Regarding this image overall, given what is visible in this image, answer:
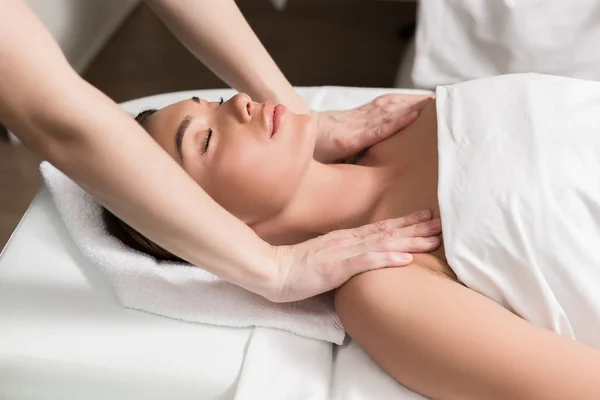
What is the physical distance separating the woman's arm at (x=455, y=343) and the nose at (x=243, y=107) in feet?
1.06

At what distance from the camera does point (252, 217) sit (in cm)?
104

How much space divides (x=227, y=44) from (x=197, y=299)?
0.50 metres

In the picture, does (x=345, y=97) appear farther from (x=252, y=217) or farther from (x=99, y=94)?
(x=99, y=94)

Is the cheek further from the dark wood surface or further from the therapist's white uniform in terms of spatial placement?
A: the dark wood surface

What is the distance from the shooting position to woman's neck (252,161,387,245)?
42.2 inches

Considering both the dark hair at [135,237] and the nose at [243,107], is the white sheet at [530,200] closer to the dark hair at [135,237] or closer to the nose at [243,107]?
the nose at [243,107]

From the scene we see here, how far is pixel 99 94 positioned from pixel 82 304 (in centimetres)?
43

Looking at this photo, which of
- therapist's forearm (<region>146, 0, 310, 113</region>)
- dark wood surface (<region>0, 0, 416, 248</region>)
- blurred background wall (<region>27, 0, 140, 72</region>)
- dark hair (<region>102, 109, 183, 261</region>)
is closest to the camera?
dark hair (<region>102, 109, 183, 261</region>)

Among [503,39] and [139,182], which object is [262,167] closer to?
[139,182]

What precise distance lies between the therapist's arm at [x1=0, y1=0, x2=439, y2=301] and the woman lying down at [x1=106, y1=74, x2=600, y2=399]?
5cm

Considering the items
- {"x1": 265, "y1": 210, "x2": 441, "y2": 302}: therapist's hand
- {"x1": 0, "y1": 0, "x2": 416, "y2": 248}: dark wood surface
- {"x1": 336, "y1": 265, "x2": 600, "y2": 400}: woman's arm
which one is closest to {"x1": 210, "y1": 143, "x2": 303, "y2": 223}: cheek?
{"x1": 265, "y1": 210, "x2": 441, "y2": 302}: therapist's hand

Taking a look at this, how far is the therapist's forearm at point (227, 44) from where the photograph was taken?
1.17 meters

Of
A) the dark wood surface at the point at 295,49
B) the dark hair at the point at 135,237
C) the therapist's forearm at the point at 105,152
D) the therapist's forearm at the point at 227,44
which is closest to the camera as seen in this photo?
the therapist's forearm at the point at 105,152

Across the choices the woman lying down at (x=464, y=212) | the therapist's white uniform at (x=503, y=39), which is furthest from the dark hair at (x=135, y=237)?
the therapist's white uniform at (x=503, y=39)
